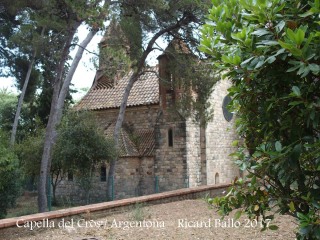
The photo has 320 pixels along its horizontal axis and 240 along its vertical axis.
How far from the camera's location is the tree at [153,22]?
13.4 metres

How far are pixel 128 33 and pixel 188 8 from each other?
107 inches

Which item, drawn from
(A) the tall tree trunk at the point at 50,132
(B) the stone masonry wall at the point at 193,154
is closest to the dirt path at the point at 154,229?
(A) the tall tree trunk at the point at 50,132

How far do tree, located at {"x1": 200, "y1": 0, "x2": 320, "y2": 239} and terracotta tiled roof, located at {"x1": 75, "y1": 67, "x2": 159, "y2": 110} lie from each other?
17.1m

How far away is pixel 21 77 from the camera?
21.0m

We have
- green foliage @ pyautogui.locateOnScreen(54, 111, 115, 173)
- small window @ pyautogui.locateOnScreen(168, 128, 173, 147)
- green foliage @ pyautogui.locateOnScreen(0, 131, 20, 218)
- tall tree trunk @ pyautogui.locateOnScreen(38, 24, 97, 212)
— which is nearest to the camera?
green foliage @ pyautogui.locateOnScreen(0, 131, 20, 218)

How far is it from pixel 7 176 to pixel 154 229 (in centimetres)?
612

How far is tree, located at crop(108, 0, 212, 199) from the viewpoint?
44.1 feet

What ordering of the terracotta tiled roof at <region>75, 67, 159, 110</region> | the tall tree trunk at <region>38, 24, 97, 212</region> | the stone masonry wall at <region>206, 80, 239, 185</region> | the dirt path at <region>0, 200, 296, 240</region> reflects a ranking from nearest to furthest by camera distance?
the dirt path at <region>0, 200, 296, 240</region> < the tall tree trunk at <region>38, 24, 97, 212</region> < the stone masonry wall at <region>206, 80, 239, 185</region> < the terracotta tiled roof at <region>75, 67, 159, 110</region>

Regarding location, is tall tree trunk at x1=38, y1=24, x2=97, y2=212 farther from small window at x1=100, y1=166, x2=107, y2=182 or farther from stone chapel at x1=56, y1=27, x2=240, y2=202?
small window at x1=100, y1=166, x2=107, y2=182

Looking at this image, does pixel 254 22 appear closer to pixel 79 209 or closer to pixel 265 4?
pixel 265 4

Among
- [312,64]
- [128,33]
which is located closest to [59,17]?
[128,33]

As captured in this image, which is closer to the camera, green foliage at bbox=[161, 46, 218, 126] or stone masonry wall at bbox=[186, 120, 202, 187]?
green foliage at bbox=[161, 46, 218, 126]

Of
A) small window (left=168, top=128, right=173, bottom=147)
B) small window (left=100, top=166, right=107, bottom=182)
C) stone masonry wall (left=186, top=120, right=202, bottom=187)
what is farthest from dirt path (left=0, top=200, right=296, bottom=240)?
small window (left=100, top=166, right=107, bottom=182)

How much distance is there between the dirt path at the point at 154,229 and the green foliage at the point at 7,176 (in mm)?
3833
